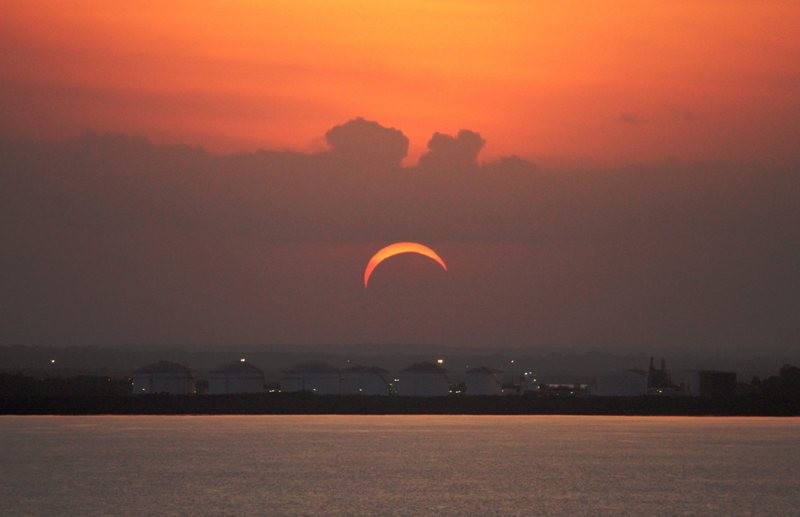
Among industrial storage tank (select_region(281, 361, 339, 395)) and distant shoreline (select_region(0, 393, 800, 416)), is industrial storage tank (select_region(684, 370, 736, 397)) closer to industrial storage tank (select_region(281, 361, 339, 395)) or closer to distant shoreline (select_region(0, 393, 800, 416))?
A: distant shoreline (select_region(0, 393, 800, 416))

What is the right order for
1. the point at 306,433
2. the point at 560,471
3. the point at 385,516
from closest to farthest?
the point at 385,516
the point at 560,471
the point at 306,433

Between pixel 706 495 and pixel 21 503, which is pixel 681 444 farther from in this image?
pixel 21 503

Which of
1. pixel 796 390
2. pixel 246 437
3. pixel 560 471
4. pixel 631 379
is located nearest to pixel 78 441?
pixel 246 437

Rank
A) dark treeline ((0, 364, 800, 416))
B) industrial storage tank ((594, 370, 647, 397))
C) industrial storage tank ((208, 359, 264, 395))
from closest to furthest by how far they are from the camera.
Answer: dark treeline ((0, 364, 800, 416)) < industrial storage tank ((208, 359, 264, 395)) < industrial storage tank ((594, 370, 647, 397))

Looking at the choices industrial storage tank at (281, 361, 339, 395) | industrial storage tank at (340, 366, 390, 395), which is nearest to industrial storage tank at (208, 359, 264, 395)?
industrial storage tank at (281, 361, 339, 395)

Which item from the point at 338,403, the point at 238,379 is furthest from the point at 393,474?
the point at 338,403

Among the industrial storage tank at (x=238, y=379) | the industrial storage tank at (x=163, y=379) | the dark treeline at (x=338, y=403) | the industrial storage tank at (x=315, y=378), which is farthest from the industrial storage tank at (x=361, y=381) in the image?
the industrial storage tank at (x=163, y=379)
